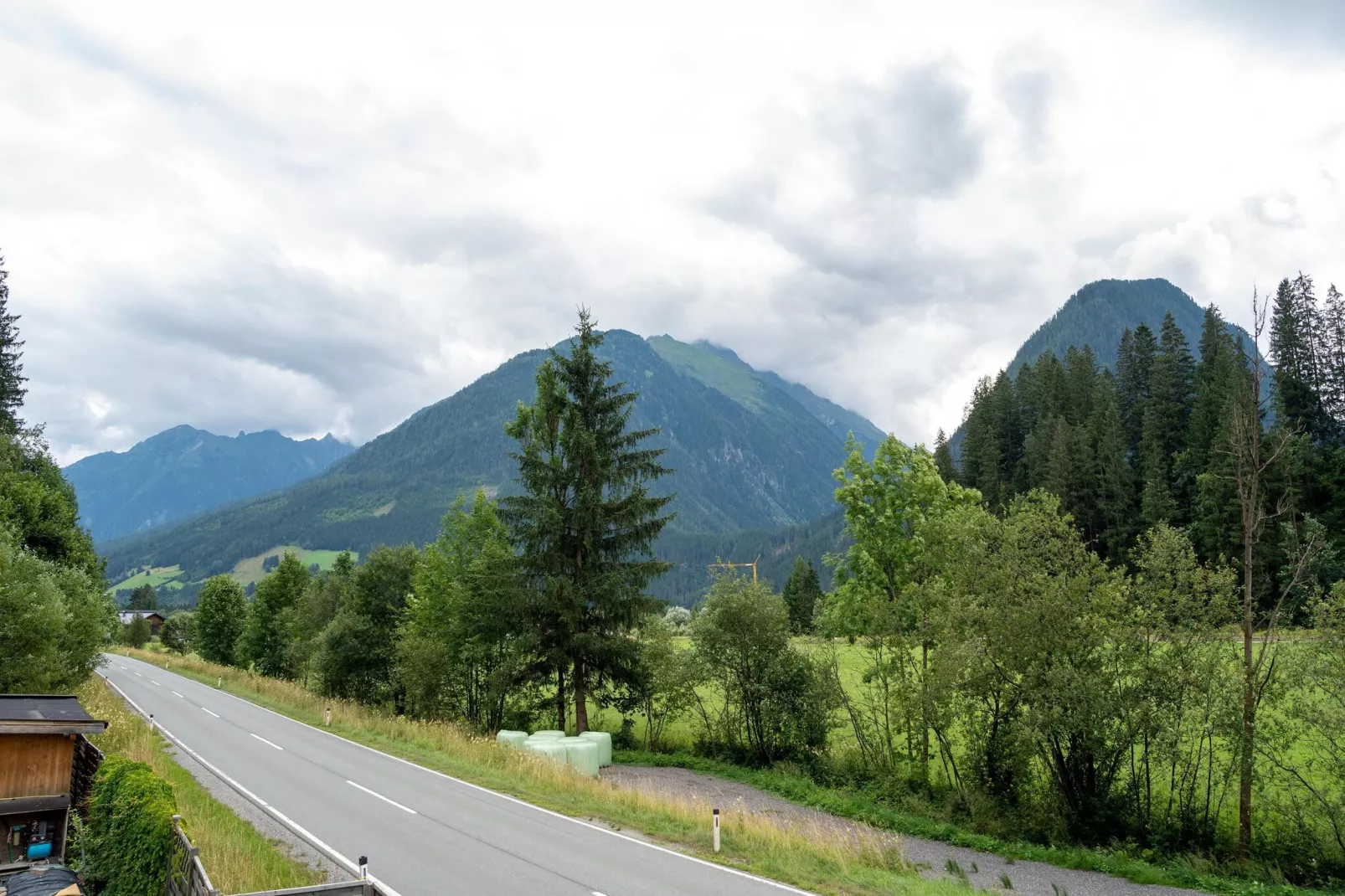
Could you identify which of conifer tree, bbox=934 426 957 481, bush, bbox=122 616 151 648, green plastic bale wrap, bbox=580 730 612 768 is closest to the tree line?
green plastic bale wrap, bbox=580 730 612 768

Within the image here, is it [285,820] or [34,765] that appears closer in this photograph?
[34,765]

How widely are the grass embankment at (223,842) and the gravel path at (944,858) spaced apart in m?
9.71

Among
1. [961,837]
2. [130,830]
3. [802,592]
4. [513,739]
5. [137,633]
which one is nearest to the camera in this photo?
[130,830]

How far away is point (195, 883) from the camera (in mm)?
9523

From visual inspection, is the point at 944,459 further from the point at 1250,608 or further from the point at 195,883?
the point at 195,883

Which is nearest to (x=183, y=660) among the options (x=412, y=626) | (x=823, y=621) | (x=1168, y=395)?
(x=412, y=626)

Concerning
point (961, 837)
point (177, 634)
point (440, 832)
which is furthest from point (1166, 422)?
point (177, 634)

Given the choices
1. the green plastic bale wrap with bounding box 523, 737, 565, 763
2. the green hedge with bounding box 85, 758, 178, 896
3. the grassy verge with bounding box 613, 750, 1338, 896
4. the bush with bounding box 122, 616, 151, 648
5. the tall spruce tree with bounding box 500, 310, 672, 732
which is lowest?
the bush with bounding box 122, 616, 151, 648

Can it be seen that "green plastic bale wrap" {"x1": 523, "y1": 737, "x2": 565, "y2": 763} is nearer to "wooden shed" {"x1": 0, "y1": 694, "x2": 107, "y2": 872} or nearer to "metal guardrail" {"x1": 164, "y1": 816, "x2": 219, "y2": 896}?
"wooden shed" {"x1": 0, "y1": 694, "x2": 107, "y2": 872}

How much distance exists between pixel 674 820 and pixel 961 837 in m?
7.38

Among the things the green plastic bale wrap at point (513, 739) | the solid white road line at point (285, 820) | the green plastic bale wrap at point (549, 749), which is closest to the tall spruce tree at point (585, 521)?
the green plastic bale wrap at point (513, 739)

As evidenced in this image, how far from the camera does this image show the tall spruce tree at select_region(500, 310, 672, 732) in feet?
94.8

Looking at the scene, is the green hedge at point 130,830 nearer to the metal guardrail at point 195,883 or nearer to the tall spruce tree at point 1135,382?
the metal guardrail at point 195,883

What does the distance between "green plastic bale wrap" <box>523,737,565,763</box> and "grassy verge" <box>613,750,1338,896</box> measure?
4.05 metres
